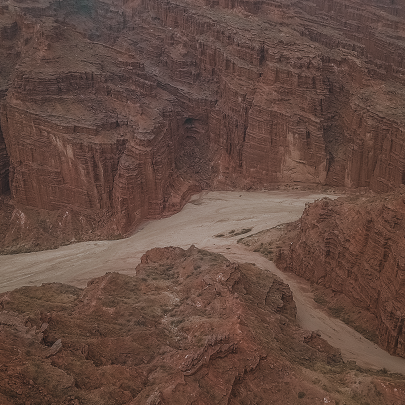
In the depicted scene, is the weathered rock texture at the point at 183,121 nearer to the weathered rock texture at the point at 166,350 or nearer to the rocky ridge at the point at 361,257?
the rocky ridge at the point at 361,257

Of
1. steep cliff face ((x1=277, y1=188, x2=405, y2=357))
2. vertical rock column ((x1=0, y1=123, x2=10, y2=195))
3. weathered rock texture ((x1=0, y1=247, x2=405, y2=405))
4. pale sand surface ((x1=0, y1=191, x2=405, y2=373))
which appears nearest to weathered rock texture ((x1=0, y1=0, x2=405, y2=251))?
vertical rock column ((x1=0, y1=123, x2=10, y2=195))

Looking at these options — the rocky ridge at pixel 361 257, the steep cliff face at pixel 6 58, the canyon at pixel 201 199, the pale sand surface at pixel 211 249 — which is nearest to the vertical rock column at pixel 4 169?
the steep cliff face at pixel 6 58

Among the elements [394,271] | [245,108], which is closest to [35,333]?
[394,271]

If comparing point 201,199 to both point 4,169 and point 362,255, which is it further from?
point 362,255

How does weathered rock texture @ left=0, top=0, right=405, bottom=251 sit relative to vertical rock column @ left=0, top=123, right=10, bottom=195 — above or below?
above

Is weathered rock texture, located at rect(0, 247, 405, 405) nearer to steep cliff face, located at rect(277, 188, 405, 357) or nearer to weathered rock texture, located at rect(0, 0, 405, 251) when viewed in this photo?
steep cliff face, located at rect(277, 188, 405, 357)

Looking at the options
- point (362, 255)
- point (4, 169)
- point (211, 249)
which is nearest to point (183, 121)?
point (4, 169)
